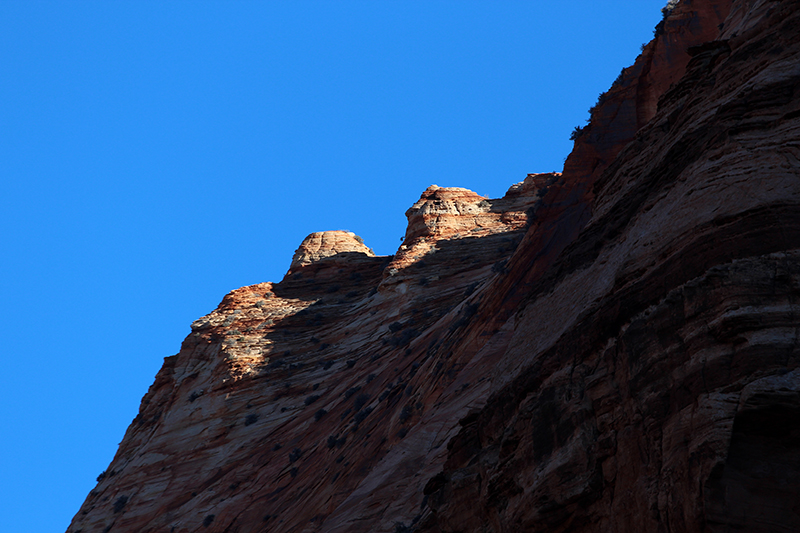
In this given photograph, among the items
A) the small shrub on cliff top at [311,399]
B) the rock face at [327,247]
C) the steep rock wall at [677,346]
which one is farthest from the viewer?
the rock face at [327,247]

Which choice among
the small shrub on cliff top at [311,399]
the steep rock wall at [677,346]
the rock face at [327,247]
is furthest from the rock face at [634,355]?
the rock face at [327,247]

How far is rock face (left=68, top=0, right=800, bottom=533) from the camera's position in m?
8.40

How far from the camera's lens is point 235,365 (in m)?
42.5

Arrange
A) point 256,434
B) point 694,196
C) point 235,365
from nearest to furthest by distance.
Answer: point 694,196, point 256,434, point 235,365

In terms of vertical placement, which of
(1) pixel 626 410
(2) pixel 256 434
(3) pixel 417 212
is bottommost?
(1) pixel 626 410

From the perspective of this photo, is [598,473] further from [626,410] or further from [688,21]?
[688,21]

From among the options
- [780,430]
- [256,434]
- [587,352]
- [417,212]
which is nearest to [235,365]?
[256,434]

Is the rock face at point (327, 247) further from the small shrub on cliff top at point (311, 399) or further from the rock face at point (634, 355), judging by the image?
the rock face at point (634, 355)

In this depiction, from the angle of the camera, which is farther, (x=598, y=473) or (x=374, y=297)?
(x=374, y=297)

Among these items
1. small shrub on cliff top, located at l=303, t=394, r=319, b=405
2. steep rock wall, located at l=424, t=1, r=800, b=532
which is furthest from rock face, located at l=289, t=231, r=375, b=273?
steep rock wall, located at l=424, t=1, r=800, b=532

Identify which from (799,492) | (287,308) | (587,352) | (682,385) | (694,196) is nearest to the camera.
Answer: (799,492)

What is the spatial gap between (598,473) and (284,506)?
20615mm

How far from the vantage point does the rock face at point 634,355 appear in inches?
331

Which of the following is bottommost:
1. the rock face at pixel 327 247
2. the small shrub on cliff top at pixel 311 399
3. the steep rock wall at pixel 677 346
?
the steep rock wall at pixel 677 346
